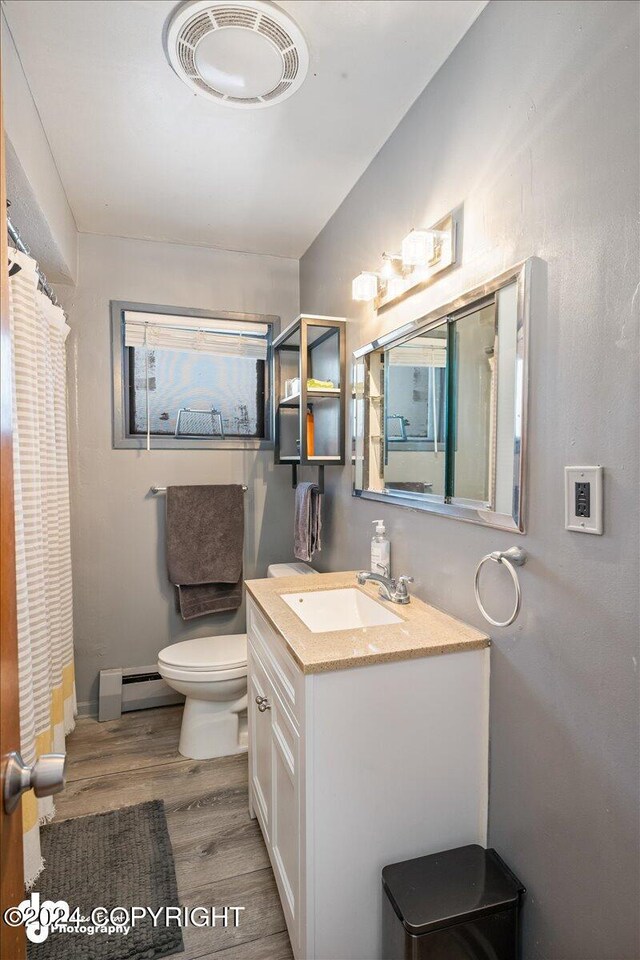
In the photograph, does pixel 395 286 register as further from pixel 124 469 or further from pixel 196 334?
pixel 124 469

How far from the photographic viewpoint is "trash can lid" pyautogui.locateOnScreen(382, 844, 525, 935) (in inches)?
41.2

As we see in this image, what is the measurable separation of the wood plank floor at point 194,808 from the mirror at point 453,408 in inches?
49.5

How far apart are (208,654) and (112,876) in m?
0.84

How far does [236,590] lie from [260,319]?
152 cm

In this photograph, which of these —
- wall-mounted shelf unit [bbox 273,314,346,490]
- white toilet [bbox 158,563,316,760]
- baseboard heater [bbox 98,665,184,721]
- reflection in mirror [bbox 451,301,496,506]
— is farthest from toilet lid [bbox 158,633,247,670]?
reflection in mirror [bbox 451,301,496,506]

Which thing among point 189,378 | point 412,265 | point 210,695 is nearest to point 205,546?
point 210,695

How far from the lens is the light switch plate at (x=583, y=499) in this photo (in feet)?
3.08

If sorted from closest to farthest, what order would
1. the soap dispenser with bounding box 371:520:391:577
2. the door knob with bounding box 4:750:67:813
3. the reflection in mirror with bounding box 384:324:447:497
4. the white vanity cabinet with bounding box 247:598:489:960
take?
the door knob with bounding box 4:750:67:813, the white vanity cabinet with bounding box 247:598:489:960, the reflection in mirror with bounding box 384:324:447:497, the soap dispenser with bounding box 371:520:391:577

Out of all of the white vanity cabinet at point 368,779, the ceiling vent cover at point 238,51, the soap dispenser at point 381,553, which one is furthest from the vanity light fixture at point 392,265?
the white vanity cabinet at point 368,779

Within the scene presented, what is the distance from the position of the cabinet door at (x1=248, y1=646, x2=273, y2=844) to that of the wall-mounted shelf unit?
3.05 feet

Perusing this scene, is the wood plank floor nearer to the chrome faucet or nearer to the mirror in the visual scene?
the chrome faucet

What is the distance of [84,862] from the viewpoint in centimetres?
162

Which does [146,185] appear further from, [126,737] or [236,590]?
[126,737]

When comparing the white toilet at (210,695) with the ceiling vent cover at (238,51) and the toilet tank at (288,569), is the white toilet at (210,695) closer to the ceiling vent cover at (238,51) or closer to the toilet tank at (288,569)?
the toilet tank at (288,569)
